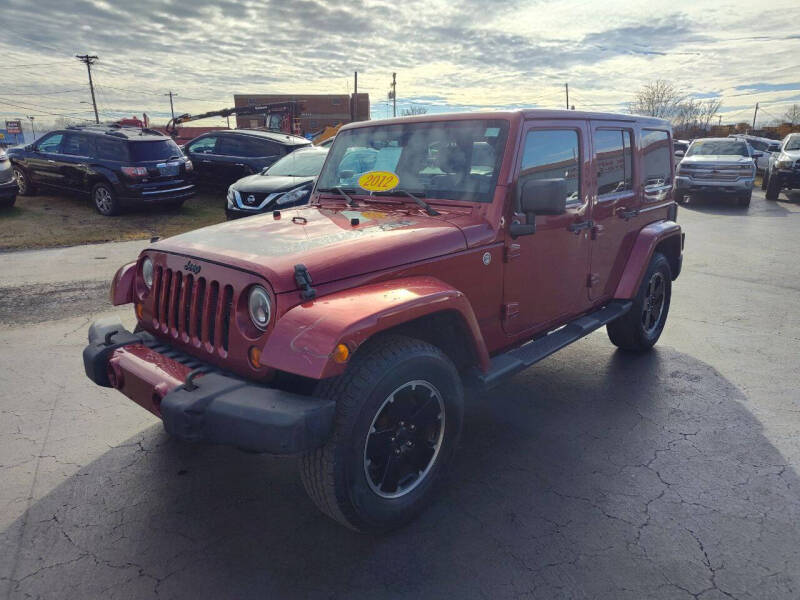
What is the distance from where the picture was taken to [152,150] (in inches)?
453

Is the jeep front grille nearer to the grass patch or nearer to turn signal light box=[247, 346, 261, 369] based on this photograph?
turn signal light box=[247, 346, 261, 369]

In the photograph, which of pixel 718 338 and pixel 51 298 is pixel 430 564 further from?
pixel 51 298

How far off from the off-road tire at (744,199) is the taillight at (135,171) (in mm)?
14966

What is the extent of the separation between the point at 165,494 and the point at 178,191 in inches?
397

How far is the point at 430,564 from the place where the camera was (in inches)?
98.4

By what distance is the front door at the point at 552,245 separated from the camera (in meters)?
3.36

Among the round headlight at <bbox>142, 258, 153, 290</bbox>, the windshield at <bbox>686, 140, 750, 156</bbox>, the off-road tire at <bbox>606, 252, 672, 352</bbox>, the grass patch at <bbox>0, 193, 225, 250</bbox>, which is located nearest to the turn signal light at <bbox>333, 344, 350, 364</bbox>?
the round headlight at <bbox>142, 258, 153, 290</bbox>

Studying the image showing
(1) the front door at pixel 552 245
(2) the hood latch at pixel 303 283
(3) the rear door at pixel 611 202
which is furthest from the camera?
(3) the rear door at pixel 611 202

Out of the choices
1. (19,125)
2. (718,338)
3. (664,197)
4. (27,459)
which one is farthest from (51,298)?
(19,125)

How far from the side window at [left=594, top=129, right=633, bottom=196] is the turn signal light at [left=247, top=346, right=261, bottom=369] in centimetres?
275

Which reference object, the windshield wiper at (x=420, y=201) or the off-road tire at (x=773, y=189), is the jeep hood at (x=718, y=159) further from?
the windshield wiper at (x=420, y=201)

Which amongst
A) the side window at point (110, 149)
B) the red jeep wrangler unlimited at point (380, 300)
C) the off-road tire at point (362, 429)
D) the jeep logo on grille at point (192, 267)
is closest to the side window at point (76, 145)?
the side window at point (110, 149)

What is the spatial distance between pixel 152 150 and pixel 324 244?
33.5 feet

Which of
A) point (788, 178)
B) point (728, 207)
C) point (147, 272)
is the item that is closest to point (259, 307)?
point (147, 272)
